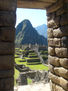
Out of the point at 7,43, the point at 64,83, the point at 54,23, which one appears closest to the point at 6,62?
the point at 7,43

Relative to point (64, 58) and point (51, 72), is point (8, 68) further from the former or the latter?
point (51, 72)

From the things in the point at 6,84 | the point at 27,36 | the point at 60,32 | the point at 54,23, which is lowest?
the point at 6,84

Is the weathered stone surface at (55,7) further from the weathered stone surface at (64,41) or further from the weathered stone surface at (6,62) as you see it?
the weathered stone surface at (6,62)

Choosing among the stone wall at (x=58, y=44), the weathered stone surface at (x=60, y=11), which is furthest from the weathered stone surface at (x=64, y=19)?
the weathered stone surface at (x=60, y=11)

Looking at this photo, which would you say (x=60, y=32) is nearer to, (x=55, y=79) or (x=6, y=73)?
(x=55, y=79)

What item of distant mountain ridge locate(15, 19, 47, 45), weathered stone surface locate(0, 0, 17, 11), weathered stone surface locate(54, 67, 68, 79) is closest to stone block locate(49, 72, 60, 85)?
weathered stone surface locate(54, 67, 68, 79)

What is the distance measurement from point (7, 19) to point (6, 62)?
3.31ft

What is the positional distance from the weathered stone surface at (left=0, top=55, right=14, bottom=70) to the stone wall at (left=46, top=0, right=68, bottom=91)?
173 cm

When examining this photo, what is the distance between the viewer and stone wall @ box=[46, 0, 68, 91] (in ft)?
16.3

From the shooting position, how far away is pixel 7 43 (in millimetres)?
3975

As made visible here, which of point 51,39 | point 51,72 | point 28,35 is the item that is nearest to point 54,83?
point 51,72

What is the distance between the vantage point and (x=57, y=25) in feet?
17.6

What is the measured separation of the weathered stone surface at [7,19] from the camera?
12.9 feet

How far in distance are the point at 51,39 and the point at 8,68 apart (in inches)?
87.6
